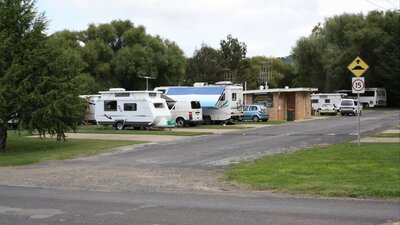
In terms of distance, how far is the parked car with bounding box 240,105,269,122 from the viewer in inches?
1863

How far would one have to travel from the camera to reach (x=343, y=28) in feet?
268

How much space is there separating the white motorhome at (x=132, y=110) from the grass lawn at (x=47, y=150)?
8390 mm

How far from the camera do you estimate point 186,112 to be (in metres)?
41.0

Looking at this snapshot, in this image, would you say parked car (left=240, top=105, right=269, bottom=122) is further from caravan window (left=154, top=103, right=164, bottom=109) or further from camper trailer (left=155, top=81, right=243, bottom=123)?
caravan window (left=154, top=103, right=164, bottom=109)

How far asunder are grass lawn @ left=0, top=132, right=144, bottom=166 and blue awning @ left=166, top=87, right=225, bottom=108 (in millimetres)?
16685

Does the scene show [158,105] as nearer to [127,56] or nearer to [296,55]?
[127,56]

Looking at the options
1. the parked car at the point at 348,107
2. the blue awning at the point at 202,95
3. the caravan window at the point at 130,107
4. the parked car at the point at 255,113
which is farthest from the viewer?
the parked car at the point at 348,107

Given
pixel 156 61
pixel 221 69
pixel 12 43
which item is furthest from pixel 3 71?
pixel 221 69

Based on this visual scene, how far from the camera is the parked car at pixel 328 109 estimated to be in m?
62.5

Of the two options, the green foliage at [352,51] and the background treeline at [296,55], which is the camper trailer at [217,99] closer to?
the background treeline at [296,55]

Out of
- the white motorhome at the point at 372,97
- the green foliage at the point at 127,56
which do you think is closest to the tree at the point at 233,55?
the green foliage at the point at 127,56

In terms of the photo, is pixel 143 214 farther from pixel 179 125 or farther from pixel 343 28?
pixel 343 28

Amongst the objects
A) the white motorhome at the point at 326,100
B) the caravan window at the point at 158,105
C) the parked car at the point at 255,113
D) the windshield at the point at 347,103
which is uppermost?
the white motorhome at the point at 326,100

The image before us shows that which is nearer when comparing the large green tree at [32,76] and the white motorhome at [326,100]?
the large green tree at [32,76]
